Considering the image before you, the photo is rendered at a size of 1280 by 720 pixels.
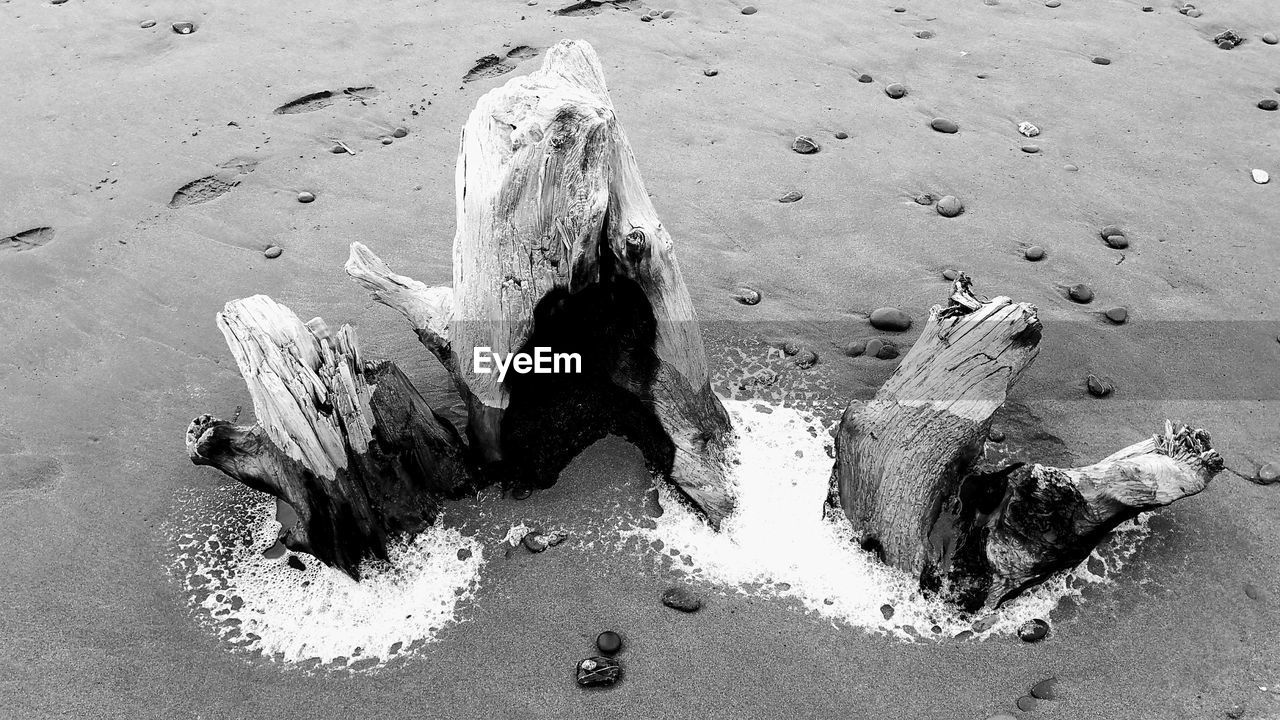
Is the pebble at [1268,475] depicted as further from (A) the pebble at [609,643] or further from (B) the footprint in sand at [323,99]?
(B) the footprint in sand at [323,99]

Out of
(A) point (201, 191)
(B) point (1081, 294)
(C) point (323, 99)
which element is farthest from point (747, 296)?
(C) point (323, 99)

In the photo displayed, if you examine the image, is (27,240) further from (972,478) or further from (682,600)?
(972,478)

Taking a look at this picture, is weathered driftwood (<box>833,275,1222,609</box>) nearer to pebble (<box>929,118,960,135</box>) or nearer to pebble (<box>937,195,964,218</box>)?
pebble (<box>937,195,964,218</box>)

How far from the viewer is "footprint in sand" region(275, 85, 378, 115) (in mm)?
5539

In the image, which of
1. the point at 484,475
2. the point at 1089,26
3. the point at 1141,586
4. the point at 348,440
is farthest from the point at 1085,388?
the point at 1089,26

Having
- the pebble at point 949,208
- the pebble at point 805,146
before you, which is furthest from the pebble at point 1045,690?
the pebble at point 805,146

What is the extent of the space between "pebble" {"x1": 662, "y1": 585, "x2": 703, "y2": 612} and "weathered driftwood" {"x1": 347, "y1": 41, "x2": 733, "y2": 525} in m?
0.31

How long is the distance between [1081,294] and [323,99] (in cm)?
462

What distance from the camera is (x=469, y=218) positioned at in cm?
302

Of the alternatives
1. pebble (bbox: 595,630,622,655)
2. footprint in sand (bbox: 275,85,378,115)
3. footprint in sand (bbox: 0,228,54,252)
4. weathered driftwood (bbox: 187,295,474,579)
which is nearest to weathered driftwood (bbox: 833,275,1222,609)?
pebble (bbox: 595,630,622,655)

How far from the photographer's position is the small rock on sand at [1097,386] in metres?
3.77

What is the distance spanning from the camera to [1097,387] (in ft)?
12.4

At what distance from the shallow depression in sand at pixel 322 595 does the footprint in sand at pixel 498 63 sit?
3.63 metres

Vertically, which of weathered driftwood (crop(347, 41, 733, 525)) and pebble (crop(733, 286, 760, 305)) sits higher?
weathered driftwood (crop(347, 41, 733, 525))
